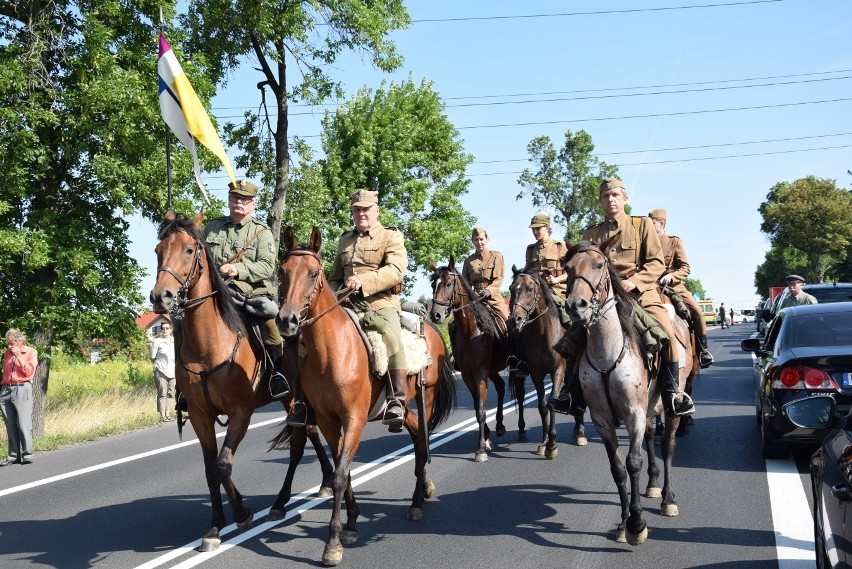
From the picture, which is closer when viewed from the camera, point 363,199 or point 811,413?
point 363,199

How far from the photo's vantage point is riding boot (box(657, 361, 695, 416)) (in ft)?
28.3

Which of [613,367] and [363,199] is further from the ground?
[363,199]

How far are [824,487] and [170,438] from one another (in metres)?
13.2

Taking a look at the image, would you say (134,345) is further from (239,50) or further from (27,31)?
(239,50)

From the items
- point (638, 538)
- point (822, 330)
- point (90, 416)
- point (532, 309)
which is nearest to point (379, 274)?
point (638, 538)

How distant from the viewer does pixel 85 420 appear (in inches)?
770

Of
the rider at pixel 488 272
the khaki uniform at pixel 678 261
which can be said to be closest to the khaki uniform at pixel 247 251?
the khaki uniform at pixel 678 261

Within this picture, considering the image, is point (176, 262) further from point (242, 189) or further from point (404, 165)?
point (404, 165)

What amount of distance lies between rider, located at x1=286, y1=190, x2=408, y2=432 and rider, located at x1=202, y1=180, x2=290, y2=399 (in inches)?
28.1

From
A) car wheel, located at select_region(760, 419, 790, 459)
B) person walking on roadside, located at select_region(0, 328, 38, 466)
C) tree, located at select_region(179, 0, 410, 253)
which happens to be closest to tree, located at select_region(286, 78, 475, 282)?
tree, located at select_region(179, 0, 410, 253)

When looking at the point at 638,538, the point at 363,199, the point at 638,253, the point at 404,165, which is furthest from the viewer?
the point at 404,165

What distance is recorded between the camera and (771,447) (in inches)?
420

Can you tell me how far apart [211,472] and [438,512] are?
7.22ft

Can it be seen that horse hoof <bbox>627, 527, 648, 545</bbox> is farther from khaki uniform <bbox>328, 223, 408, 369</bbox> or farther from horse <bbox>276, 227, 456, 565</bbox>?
khaki uniform <bbox>328, 223, 408, 369</bbox>
